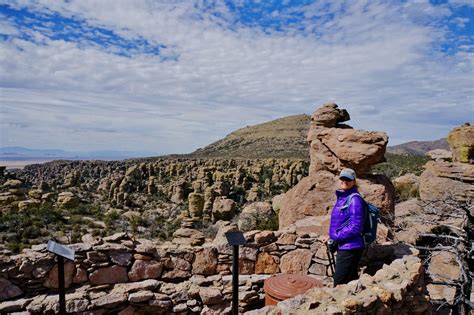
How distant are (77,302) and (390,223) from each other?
327 inches

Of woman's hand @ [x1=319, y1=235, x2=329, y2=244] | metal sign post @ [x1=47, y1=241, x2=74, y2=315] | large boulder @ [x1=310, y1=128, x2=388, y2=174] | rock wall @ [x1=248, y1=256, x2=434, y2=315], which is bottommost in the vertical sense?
rock wall @ [x1=248, y1=256, x2=434, y2=315]

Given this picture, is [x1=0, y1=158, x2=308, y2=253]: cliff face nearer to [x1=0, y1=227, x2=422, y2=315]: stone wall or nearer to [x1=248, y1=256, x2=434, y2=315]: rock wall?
[x1=0, y1=227, x2=422, y2=315]: stone wall

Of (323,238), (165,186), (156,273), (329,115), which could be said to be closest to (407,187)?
(329,115)

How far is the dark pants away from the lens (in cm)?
485

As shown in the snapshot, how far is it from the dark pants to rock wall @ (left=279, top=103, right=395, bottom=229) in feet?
16.3

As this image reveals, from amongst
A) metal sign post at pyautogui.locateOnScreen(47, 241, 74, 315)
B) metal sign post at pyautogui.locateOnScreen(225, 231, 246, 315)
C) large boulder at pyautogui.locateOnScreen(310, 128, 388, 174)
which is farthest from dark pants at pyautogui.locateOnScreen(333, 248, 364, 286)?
large boulder at pyautogui.locateOnScreen(310, 128, 388, 174)

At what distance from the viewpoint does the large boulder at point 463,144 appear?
20.4m

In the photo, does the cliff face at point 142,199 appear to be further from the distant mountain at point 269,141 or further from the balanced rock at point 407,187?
the distant mountain at point 269,141

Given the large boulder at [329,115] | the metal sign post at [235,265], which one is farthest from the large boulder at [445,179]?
the metal sign post at [235,265]

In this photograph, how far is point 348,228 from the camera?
473 cm

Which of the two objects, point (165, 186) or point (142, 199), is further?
point (165, 186)

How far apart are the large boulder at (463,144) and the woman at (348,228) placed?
63.9 ft

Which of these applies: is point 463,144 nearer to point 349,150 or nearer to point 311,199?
point 349,150

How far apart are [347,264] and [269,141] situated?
8441 cm
